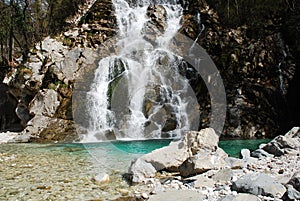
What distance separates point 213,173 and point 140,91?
34.7 ft

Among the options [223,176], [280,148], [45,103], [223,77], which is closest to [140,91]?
[223,77]

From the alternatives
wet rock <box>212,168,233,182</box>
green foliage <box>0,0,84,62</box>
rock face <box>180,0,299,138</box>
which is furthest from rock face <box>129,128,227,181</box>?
green foliage <box>0,0,84,62</box>

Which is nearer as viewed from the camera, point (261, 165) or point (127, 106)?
point (261, 165)

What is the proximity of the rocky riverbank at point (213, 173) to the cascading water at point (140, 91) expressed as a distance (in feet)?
25.0

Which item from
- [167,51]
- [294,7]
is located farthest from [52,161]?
[294,7]

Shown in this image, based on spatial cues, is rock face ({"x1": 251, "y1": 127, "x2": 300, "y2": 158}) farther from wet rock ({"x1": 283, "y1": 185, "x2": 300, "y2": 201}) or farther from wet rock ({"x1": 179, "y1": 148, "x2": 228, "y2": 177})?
wet rock ({"x1": 283, "y1": 185, "x2": 300, "y2": 201})

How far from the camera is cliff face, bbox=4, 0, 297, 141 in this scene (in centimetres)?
1564

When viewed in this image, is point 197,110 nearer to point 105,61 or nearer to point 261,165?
point 105,61

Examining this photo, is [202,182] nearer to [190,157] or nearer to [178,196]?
[178,196]

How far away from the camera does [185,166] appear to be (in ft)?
21.0

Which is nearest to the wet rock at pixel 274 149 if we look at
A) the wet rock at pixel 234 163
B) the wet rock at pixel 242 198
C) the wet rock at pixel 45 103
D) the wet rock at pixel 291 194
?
the wet rock at pixel 234 163

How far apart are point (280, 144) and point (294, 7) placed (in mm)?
12546

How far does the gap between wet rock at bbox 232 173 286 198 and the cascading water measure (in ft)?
33.6

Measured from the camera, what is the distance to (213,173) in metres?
6.07
